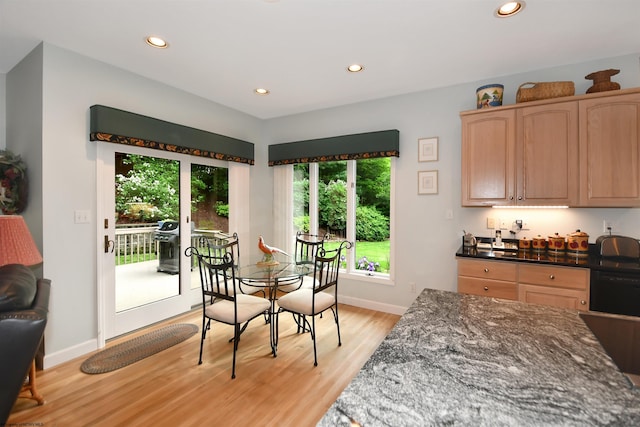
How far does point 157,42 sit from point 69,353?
9.25 ft

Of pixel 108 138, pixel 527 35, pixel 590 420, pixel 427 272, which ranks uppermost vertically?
pixel 527 35

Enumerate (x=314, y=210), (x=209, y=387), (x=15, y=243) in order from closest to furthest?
(x=15, y=243) < (x=209, y=387) < (x=314, y=210)

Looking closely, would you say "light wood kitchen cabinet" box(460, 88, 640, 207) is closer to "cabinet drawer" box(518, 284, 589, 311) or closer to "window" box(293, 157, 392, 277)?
"cabinet drawer" box(518, 284, 589, 311)

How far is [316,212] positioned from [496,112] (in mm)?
2566

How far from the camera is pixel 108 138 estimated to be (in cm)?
278

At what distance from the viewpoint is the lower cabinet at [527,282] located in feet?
8.11

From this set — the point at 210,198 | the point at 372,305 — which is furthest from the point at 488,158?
the point at 210,198

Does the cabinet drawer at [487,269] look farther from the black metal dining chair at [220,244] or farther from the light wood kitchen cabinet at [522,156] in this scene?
the black metal dining chair at [220,244]

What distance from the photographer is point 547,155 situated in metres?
2.72

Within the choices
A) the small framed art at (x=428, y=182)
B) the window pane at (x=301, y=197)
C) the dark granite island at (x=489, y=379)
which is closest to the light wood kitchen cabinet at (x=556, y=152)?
the small framed art at (x=428, y=182)

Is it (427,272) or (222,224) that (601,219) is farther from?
(222,224)

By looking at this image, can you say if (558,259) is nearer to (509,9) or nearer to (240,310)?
(509,9)

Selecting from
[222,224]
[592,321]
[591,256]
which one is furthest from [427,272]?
[222,224]

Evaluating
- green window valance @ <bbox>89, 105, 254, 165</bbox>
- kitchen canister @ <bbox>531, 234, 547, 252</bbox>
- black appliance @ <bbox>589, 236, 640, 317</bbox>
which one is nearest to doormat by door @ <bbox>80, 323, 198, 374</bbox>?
green window valance @ <bbox>89, 105, 254, 165</bbox>
